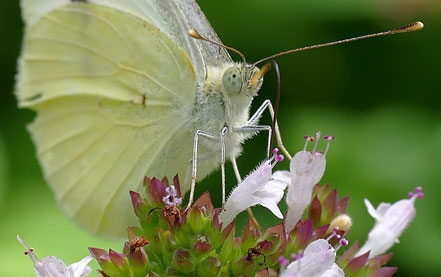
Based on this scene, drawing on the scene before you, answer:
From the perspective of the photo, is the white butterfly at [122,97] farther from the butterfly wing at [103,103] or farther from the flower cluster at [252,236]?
the flower cluster at [252,236]

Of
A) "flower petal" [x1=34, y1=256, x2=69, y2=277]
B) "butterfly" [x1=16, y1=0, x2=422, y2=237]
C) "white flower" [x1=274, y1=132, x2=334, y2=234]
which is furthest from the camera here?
"butterfly" [x1=16, y1=0, x2=422, y2=237]

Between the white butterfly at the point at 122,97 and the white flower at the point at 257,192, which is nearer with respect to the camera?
the white flower at the point at 257,192

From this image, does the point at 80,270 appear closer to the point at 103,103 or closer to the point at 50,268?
the point at 50,268

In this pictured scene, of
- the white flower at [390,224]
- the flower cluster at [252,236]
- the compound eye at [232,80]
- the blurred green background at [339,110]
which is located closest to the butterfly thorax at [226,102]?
the compound eye at [232,80]

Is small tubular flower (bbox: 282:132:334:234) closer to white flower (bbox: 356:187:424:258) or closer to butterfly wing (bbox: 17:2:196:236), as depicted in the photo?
white flower (bbox: 356:187:424:258)

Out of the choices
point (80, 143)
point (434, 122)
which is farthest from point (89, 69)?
point (434, 122)

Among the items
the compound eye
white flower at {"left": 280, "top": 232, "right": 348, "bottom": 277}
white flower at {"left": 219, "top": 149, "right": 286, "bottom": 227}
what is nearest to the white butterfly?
the compound eye

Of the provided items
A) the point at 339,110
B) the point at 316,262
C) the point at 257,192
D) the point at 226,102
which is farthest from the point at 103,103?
the point at 339,110

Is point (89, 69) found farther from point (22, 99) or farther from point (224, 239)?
point (224, 239)
